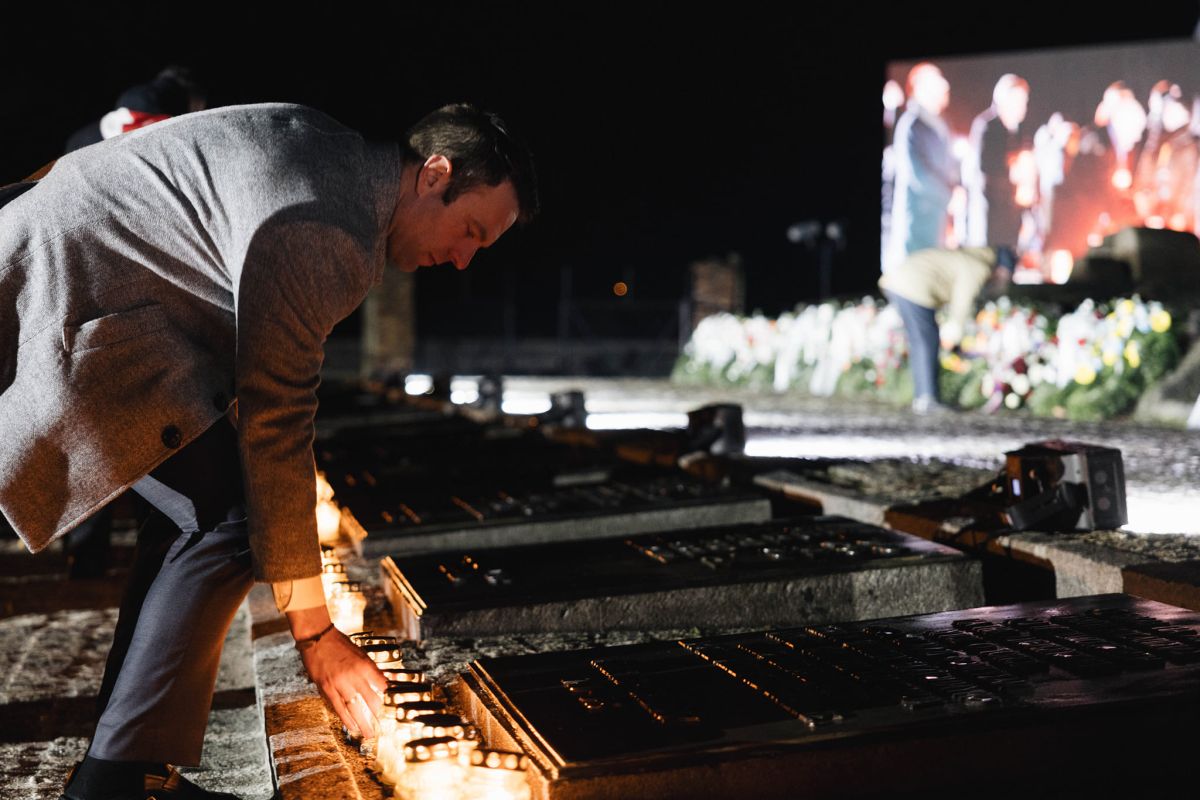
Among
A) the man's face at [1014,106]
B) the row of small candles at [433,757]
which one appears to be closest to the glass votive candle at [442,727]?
the row of small candles at [433,757]

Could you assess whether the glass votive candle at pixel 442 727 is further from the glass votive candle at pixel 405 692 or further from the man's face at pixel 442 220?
the man's face at pixel 442 220

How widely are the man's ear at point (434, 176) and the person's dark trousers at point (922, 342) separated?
717cm

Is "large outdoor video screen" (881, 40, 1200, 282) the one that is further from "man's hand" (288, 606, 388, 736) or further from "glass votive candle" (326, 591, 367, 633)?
"man's hand" (288, 606, 388, 736)

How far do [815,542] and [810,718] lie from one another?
122 centimetres

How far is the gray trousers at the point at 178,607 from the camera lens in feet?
5.32

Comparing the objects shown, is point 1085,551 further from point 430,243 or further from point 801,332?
point 801,332

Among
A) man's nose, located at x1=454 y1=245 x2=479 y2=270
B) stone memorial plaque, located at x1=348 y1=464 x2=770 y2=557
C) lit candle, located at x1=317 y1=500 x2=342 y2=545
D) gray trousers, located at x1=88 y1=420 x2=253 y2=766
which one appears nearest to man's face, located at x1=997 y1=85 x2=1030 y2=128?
stone memorial plaque, located at x1=348 y1=464 x2=770 y2=557

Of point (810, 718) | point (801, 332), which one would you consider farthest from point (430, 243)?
point (801, 332)

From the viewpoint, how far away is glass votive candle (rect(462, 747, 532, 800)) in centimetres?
136

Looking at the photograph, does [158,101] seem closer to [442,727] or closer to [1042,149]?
[442,727]

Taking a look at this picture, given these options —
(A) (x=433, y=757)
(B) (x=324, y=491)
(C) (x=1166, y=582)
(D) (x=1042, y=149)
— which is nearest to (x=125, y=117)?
(B) (x=324, y=491)

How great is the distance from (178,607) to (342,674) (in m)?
0.27

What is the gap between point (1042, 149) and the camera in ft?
46.2

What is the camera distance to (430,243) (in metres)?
1.65
